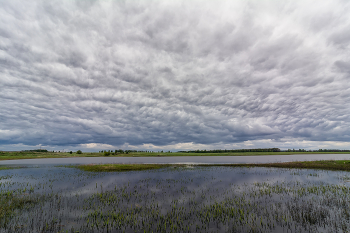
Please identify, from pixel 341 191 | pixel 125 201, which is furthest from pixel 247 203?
pixel 341 191

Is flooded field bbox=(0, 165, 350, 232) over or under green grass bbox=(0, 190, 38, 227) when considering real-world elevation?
under

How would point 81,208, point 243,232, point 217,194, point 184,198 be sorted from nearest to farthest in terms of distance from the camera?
1. point 243,232
2. point 81,208
3. point 184,198
4. point 217,194

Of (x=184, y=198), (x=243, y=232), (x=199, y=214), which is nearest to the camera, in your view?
(x=243, y=232)

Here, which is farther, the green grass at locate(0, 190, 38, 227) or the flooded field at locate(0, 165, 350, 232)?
the green grass at locate(0, 190, 38, 227)

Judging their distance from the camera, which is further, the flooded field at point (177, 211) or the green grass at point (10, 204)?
the green grass at point (10, 204)

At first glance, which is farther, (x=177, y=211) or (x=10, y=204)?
(x=10, y=204)

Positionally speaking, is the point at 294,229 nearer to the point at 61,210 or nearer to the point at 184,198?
the point at 184,198

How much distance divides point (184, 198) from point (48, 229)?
16.4 m

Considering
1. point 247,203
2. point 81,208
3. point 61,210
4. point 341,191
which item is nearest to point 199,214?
point 247,203

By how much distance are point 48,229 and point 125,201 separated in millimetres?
9500

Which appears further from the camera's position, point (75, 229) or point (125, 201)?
point (125, 201)

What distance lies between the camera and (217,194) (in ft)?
85.3

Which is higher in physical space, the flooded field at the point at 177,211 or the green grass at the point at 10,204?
the green grass at the point at 10,204

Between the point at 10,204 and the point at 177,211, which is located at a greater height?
the point at 10,204
